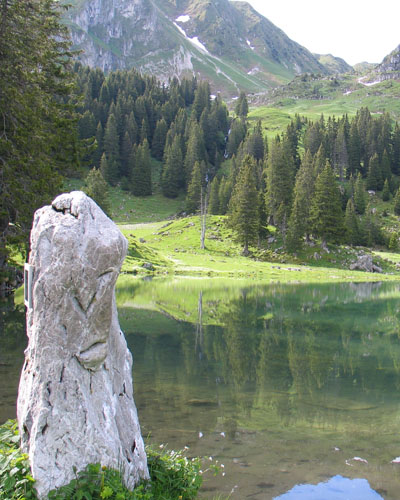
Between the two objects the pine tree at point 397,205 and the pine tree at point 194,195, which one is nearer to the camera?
the pine tree at point 397,205

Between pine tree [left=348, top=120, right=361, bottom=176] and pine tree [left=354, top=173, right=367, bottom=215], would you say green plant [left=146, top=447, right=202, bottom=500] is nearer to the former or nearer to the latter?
pine tree [left=354, top=173, right=367, bottom=215]

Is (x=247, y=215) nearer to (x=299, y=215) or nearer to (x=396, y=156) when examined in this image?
(x=299, y=215)

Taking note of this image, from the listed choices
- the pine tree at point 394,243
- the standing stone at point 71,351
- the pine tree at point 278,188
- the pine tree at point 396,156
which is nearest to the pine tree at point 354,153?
the pine tree at point 396,156

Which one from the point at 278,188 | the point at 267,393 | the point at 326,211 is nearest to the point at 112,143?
the point at 278,188

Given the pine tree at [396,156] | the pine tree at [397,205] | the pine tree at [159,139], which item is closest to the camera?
the pine tree at [397,205]

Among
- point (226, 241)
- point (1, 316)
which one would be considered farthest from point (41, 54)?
point (226, 241)

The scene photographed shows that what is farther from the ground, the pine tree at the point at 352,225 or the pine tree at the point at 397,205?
the pine tree at the point at 397,205

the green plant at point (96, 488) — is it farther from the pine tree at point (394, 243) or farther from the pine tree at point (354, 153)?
the pine tree at point (354, 153)

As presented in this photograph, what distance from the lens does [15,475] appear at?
17.4 feet

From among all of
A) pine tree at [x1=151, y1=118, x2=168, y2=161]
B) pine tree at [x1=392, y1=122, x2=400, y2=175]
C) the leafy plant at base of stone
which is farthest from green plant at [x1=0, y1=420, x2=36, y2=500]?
pine tree at [x1=392, y1=122, x2=400, y2=175]

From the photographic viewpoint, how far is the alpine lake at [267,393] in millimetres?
8062

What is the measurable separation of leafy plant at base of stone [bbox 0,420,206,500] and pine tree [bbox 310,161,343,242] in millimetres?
67705

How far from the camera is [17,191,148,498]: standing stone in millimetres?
5363

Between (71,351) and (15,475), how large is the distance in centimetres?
156
